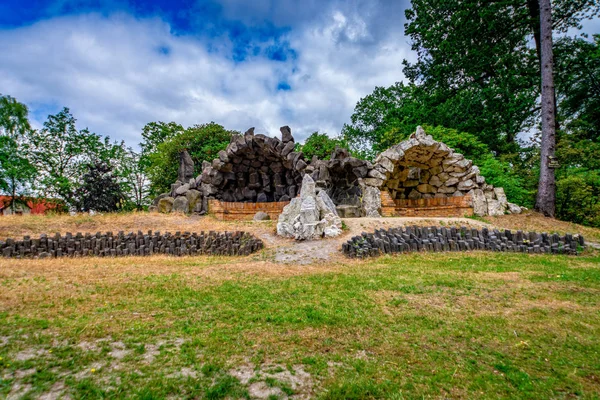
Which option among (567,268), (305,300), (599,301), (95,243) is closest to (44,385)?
(305,300)

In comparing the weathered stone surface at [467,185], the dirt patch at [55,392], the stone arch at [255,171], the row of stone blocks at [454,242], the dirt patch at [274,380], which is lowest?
the dirt patch at [274,380]

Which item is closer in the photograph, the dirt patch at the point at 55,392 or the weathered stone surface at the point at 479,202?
the dirt patch at the point at 55,392

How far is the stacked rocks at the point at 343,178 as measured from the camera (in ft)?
42.7

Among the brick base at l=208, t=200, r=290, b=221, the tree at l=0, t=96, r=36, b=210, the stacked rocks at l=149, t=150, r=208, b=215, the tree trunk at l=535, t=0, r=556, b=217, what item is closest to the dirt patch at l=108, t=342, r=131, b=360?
the brick base at l=208, t=200, r=290, b=221

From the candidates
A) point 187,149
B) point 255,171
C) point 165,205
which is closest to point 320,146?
point 255,171

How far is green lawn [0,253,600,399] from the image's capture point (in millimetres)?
2145

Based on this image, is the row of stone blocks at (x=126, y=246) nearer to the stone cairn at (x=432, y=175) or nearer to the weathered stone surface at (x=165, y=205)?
the stone cairn at (x=432, y=175)

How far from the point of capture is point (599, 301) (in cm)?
392

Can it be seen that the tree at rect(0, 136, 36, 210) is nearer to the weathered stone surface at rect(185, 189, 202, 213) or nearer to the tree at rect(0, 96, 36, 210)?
the tree at rect(0, 96, 36, 210)

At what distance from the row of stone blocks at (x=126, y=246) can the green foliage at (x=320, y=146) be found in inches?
527

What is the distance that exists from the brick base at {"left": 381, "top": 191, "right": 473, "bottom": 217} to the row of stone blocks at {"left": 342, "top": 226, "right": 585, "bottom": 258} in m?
5.10

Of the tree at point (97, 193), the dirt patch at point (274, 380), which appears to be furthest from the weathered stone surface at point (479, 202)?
the tree at point (97, 193)

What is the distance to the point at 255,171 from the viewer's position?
15867 mm

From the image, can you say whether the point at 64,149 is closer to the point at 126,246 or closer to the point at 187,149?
the point at 187,149
